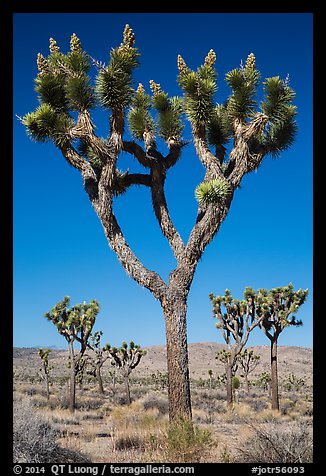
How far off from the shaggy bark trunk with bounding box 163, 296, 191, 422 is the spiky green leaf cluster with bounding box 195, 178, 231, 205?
1890 mm

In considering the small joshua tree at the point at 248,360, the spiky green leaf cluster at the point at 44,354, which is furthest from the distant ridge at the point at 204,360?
the spiky green leaf cluster at the point at 44,354

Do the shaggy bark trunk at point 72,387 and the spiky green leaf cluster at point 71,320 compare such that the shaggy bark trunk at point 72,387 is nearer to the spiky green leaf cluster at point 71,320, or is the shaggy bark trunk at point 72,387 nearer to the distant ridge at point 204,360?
the spiky green leaf cluster at point 71,320

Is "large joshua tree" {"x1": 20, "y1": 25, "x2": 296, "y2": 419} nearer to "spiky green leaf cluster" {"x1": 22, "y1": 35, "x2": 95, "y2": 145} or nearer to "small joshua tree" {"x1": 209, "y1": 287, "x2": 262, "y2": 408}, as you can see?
"spiky green leaf cluster" {"x1": 22, "y1": 35, "x2": 95, "y2": 145}

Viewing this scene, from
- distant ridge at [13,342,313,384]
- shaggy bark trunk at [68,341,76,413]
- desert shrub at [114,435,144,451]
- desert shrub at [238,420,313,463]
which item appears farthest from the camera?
distant ridge at [13,342,313,384]

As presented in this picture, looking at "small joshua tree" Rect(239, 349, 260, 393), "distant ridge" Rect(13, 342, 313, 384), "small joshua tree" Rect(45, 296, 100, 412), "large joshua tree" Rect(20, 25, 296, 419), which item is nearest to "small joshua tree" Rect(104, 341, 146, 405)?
"small joshua tree" Rect(45, 296, 100, 412)

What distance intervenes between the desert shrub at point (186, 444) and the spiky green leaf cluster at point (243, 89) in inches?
243

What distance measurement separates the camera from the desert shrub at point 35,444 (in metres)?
6.95

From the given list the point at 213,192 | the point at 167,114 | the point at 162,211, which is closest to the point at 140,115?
the point at 167,114

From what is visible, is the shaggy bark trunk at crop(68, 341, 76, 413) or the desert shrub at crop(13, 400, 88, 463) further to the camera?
the shaggy bark trunk at crop(68, 341, 76, 413)

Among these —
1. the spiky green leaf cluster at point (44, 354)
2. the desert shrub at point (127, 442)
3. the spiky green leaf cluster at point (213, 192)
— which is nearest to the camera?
the desert shrub at point (127, 442)

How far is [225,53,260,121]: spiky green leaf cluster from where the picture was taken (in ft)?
33.2

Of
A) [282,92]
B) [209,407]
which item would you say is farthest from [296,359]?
[282,92]

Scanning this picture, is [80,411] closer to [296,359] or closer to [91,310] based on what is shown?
[91,310]
